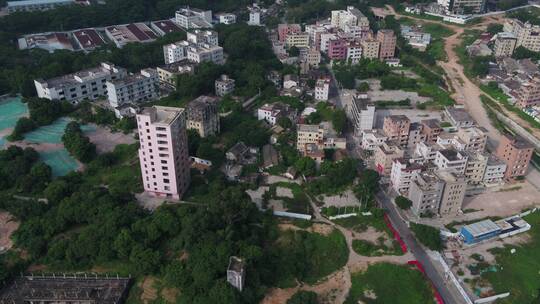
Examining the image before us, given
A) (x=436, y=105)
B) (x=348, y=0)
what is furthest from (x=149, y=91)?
(x=348, y=0)

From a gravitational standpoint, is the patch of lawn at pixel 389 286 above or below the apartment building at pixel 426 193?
below

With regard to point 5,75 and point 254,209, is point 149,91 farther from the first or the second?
point 254,209

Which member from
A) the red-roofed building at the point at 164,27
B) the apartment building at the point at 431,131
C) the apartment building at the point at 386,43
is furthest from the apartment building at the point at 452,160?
the red-roofed building at the point at 164,27

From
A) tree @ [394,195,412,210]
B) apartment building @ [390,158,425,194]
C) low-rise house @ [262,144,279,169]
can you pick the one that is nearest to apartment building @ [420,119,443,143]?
apartment building @ [390,158,425,194]

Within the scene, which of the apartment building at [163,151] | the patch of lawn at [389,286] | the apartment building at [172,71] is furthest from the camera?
the apartment building at [172,71]

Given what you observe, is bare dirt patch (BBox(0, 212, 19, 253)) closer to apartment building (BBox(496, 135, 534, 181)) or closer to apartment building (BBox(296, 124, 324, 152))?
apartment building (BBox(296, 124, 324, 152))

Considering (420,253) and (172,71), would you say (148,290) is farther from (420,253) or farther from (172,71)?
(172,71)

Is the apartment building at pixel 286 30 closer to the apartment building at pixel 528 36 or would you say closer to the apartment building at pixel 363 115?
the apartment building at pixel 363 115
